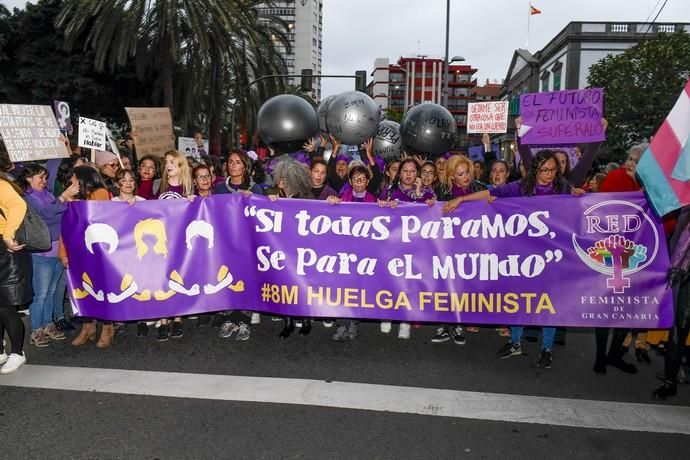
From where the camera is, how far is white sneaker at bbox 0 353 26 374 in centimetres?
436

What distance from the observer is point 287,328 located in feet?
17.6

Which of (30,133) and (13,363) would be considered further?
(30,133)

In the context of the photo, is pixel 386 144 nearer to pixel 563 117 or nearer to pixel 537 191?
pixel 563 117

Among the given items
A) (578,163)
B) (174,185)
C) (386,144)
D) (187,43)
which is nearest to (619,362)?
(578,163)

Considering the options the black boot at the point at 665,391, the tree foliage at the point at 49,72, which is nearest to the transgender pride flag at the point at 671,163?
the black boot at the point at 665,391

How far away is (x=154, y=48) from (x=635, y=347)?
51.3 ft

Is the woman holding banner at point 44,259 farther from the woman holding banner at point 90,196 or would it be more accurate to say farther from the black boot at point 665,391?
the black boot at point 665,391

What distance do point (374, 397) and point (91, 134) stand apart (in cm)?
489

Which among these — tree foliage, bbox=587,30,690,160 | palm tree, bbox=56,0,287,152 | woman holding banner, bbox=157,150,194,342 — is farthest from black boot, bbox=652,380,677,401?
tree foliage, bbox=587,30,690,160

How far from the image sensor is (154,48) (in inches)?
653

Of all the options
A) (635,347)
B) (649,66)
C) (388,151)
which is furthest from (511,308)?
(649,66)

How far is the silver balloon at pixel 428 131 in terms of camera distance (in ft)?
29.0

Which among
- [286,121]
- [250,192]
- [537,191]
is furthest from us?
[286,121]

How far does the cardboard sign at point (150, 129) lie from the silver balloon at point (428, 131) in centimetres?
379
